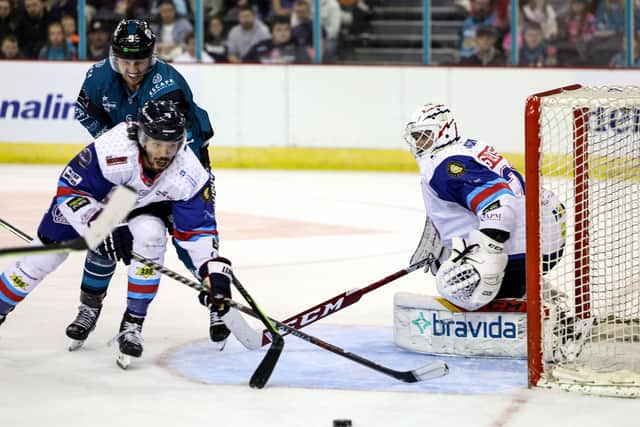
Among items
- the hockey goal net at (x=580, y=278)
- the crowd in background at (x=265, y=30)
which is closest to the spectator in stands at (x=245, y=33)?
the crowd in background at (x=265, y=30)

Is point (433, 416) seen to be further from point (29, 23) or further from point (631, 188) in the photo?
point (29, 23)

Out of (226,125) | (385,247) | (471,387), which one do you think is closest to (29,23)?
(226,125)

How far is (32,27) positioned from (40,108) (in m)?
0.64

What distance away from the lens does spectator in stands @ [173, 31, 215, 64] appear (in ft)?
31.7

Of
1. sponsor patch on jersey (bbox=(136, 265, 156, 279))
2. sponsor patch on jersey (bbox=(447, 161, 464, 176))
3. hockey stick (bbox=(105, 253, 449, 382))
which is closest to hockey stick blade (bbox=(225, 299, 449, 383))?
hockey stick (bbox=(105, 253, 449, 382))

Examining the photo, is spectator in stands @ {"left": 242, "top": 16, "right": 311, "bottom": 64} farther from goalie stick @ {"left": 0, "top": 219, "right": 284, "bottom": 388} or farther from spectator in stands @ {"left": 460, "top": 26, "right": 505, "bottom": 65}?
goalie stick @ {"left": 0, "top": 219, "right": 284, "bottom": 388}

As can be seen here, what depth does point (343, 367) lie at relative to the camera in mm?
3934

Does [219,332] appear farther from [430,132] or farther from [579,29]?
[579,29]

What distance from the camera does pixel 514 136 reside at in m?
9.24

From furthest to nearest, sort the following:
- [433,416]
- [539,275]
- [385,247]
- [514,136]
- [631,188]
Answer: [514,136] < [385,247] < [631,188] < [539,275] < [433,416]

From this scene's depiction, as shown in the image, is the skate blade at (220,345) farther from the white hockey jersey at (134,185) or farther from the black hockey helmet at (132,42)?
the black hockey helmet at (132,42)

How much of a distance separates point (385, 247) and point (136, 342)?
105 inches

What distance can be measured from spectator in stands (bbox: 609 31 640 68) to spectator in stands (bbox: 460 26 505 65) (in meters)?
0.83

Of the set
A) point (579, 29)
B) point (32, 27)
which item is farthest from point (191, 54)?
point (579, 29)
